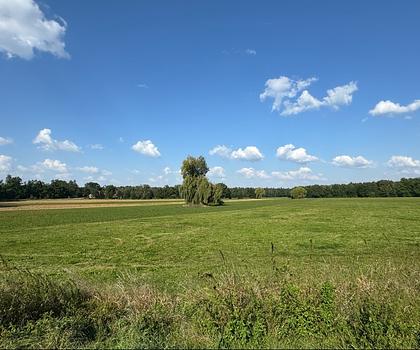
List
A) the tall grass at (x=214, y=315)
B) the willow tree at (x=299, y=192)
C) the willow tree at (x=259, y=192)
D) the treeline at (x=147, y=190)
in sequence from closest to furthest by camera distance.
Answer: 1. the tall grass at (x=214, y=315)
2. the treeline at (x=147, y=190)
3. the willow tree at (x=299, y=192)
4. the willow tree at (x=259, y=192)

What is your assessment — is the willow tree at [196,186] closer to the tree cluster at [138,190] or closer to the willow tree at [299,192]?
the tree cluster at [138,190]

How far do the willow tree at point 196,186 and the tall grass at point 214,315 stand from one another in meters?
90.9

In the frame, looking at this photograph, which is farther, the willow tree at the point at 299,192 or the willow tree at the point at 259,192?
the willow tree at the point at 259,192

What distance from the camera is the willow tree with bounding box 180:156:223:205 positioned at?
3863 inches

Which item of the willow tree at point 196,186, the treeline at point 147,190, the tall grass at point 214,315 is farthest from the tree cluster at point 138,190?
the tall grass at point 214,315

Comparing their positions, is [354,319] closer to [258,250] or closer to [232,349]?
[232,349]

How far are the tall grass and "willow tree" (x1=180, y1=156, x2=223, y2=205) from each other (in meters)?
90.9

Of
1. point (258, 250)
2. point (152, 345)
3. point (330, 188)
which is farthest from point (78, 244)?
point (330, 188)

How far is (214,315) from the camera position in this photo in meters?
6.20

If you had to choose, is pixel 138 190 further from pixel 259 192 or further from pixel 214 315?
pixel 214 315

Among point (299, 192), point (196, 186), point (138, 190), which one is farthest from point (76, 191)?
point (299, 192)

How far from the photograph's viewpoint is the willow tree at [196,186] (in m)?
98.1

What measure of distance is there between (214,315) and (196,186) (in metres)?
92.4

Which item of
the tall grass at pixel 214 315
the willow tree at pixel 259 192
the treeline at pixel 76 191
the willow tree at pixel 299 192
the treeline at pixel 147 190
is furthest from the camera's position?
the willow tree at pixel 259 192
